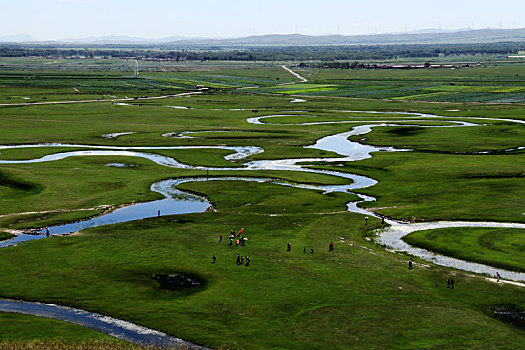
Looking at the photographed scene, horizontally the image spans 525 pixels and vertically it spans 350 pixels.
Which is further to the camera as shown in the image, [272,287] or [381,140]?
[381,140]

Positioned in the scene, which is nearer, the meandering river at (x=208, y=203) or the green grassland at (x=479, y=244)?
the meandering river at (x=208, y=203)

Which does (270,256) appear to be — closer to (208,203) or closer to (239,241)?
(239,241)

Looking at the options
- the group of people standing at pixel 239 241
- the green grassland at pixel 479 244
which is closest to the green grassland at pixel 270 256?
the green grassland at pixel 479 244

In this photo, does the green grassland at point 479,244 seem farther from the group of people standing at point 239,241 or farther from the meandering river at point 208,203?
the group of people standing at point 239,241

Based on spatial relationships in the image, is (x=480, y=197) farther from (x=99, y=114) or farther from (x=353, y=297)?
(x=99, y=114)

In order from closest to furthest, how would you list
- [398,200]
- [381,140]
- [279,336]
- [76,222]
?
[279,336] < [76,222] < [398,200] < [381,140]

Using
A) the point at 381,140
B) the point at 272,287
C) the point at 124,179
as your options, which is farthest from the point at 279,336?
the point at 381,140

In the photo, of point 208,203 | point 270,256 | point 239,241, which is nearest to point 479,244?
point 270,256
